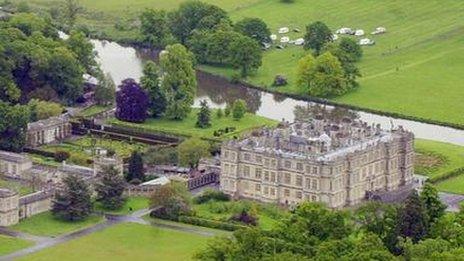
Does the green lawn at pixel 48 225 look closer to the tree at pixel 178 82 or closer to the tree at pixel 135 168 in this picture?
the tree at pixel 135 168

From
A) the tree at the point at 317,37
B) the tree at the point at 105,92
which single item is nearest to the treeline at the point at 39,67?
the tree at the point at 105,92

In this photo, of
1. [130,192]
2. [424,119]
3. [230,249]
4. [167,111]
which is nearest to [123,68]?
[167,111]

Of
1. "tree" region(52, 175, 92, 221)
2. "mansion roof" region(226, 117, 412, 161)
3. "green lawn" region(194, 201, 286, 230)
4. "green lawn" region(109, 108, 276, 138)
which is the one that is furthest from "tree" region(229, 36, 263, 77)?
"tree" region(52, 175, 92, 221)

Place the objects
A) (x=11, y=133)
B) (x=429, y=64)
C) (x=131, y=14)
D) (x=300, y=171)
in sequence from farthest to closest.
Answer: (x=131, y=14) → (x=429, y=64) → (x=11, y=133) → (x=300, y=171)

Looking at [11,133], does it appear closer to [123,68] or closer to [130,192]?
[130,192]

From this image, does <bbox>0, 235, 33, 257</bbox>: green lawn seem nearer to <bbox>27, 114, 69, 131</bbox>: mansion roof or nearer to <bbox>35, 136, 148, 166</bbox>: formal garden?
<bbox>35, 136, 148, 166</bbox>: formal garden

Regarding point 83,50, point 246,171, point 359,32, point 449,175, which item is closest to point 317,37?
point 359,32
